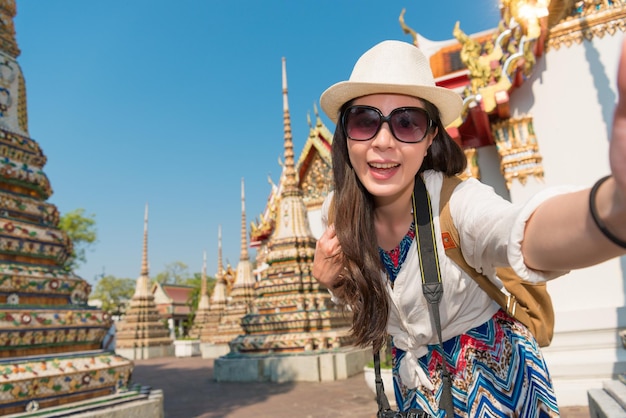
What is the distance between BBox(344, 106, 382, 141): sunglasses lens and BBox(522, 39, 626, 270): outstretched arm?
574 millimetres

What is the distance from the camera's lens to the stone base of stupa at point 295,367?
7.09 metres

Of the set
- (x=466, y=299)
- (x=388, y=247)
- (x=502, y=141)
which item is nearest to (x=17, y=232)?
(x=388, y=247)

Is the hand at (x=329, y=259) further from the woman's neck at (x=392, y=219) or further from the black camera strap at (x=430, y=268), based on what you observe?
the black camera strap at (x=430, y=268)

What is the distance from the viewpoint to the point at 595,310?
386cm

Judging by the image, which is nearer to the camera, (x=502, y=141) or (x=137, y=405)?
(x=137, y=405)

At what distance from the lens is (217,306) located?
767 inches

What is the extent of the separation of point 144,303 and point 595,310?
56.6 ft

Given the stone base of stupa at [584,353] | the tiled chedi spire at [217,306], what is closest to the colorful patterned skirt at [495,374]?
the stone base of stupa at [584,353]

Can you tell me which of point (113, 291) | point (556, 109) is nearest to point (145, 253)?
point (556, 109)

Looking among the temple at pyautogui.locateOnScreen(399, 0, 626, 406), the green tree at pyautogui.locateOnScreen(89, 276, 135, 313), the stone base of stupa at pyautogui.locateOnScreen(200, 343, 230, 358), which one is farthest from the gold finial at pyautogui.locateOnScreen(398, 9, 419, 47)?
the green tree at pyautogui.locateOnScreen(89, 276, 135, 313)

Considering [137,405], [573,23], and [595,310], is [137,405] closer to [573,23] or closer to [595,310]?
[595,310]

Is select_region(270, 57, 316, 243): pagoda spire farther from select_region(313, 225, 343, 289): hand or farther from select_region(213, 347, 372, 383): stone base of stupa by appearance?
select_region(313, 225, 343, 289): hand

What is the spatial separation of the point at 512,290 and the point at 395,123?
0.57 metres

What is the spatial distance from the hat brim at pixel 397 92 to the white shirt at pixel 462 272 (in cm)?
21
